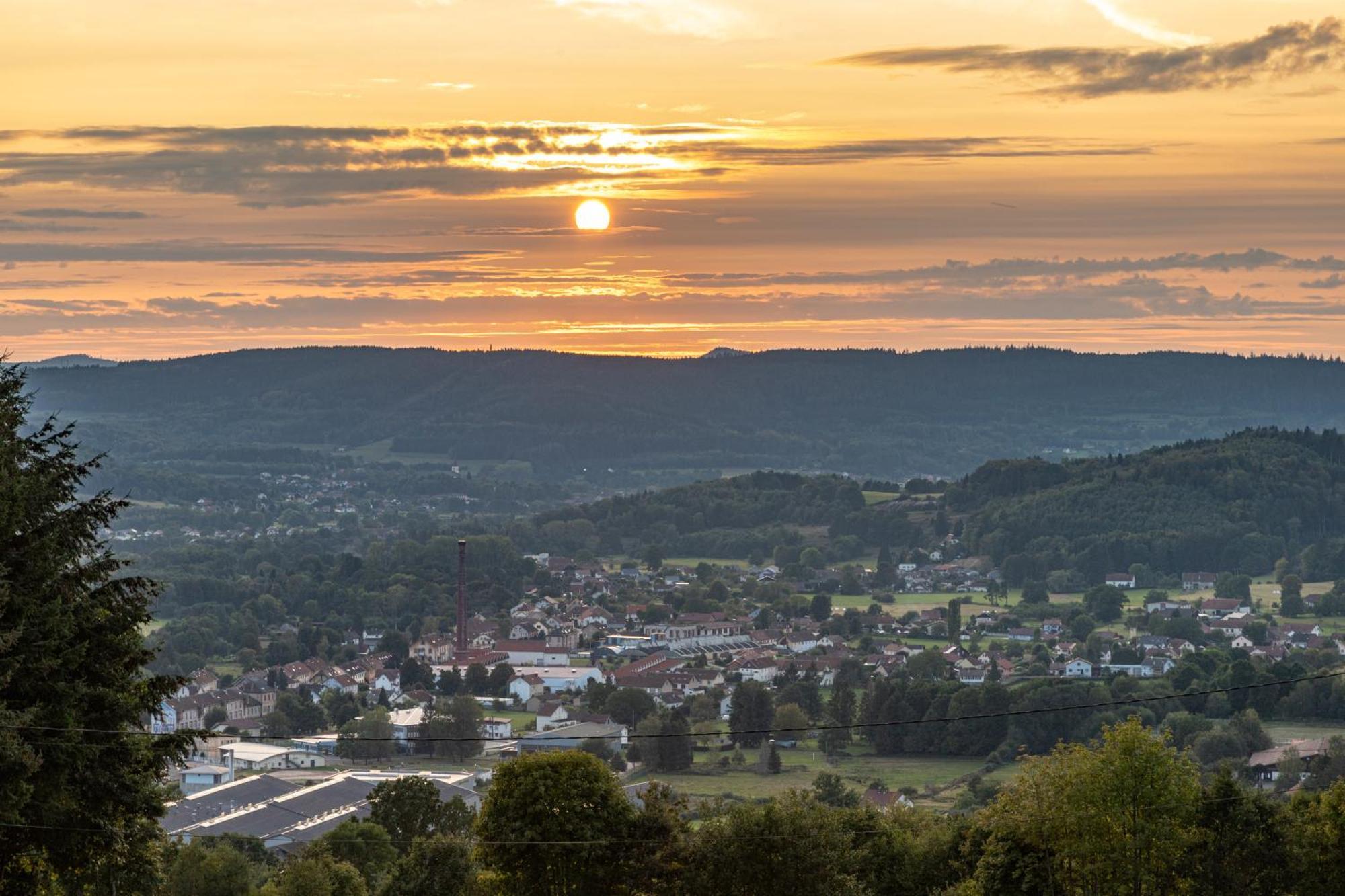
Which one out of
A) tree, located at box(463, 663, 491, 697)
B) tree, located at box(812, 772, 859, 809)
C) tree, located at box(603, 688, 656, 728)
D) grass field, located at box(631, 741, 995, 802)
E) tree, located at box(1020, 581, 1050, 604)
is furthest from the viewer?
tree, located at box(1020, 581, 1050, 604)

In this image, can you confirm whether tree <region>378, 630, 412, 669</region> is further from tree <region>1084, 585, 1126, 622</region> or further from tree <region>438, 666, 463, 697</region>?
tree <region>1084, 585, 1126, 622</region>

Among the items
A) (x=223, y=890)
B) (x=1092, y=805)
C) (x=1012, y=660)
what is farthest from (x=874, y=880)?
(x=1012, y=660)

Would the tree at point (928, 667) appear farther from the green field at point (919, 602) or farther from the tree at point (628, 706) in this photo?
the green field at point (919, 602)

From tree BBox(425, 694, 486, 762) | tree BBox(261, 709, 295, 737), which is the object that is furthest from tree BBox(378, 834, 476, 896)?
tree BBox(261, 709, 295, 737)

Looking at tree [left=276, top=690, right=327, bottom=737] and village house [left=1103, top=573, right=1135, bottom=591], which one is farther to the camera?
village house [left=1103, top=573, right=1135, bottom=591]

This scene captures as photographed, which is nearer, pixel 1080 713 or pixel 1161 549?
pixel 1080 713

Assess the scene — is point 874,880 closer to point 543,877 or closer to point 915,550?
point 543,877

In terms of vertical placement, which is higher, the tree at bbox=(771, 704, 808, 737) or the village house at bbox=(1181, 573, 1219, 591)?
the tree at bbox=(771, 704, 808, 737)

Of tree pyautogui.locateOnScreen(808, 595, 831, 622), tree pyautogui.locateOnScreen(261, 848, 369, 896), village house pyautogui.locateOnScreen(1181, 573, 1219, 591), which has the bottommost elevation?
village house pyautogui.locateOnScreen(1181, 573, 1219, 591)
